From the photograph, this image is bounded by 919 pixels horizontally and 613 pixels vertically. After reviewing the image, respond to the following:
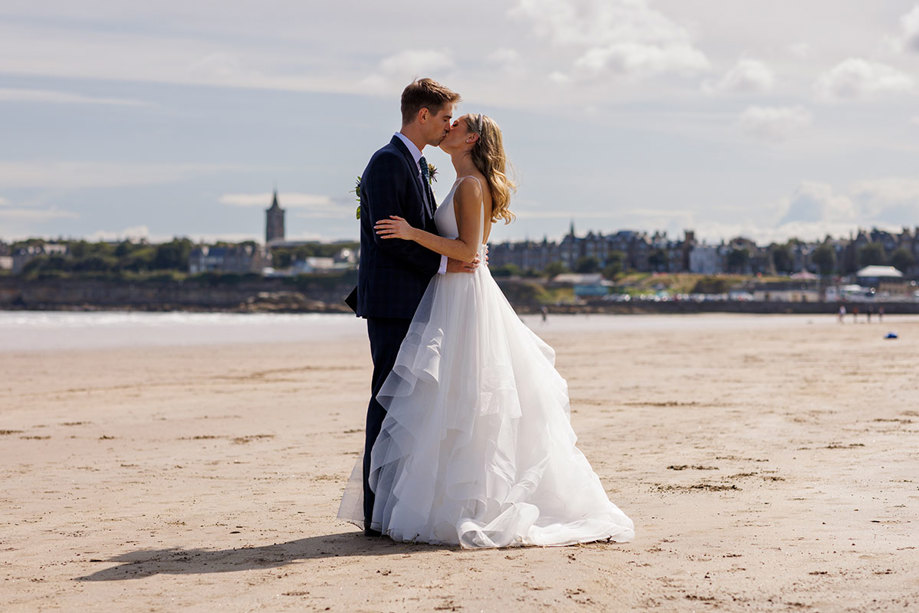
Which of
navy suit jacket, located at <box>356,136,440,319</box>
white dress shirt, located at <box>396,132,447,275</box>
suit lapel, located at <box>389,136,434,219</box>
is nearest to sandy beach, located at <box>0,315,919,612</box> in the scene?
navy suit jacket, located at <box>356,136,440,319</box>

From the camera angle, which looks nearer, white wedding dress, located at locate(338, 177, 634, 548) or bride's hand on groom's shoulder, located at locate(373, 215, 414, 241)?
white wedding dress, located at locate(338, 177, 634, 548)

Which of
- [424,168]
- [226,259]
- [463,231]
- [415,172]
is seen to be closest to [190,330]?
[424,168]

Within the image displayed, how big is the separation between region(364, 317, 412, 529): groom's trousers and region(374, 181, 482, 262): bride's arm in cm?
38

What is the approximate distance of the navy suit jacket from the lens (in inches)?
177

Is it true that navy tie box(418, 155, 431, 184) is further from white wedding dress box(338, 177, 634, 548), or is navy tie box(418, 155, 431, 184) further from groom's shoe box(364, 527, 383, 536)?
groom's shoe box(364, 527, 383, 536)

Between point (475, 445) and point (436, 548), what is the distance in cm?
46

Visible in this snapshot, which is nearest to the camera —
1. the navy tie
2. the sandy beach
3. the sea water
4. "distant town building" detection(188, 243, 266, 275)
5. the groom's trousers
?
the sandy beach

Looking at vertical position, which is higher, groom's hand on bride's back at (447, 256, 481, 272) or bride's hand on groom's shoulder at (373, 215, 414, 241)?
bride's hand on groom's shoulder at (373, 215, 414, 241)

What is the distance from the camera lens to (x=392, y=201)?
4516 millimetres

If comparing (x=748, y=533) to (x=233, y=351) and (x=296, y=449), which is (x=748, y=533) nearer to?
(x=296, y=449)

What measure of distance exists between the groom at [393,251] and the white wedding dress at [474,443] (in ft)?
0.25

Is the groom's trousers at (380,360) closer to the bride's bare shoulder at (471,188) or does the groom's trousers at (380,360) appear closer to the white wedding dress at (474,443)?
the white wedding dress at (474,443)

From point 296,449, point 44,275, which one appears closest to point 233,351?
point 296,449

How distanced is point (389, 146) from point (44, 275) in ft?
564
